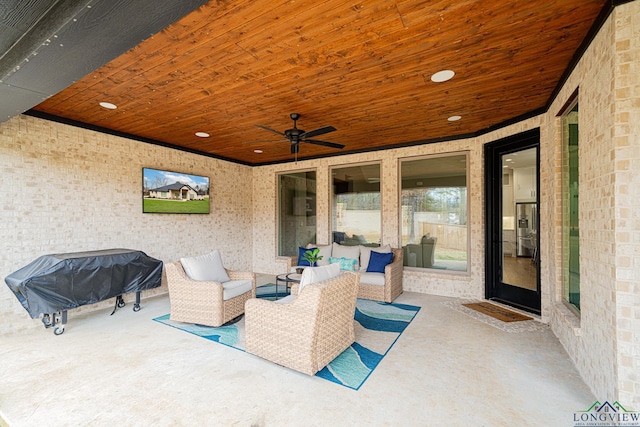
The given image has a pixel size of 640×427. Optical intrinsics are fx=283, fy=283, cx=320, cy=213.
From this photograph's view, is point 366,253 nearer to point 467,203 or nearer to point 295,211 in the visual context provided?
point 467,203

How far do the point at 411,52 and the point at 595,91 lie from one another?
1.43 meters

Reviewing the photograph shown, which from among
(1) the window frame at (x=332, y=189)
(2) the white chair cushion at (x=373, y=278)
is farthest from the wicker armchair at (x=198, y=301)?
(1) the window frame at (x=332, y=189)

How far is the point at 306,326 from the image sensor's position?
8.19ft

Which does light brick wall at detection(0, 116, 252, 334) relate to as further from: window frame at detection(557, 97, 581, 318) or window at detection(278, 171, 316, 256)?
window frame at detection(557, 97, 581, 318)

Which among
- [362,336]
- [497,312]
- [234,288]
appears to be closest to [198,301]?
[234,288]

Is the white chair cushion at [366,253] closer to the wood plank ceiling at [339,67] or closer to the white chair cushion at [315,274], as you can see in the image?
the wood plank ceiling at [339,67]

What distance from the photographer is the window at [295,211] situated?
6.70 metres

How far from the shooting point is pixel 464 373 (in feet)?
8.30

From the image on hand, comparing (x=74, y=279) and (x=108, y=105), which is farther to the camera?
(x=108, y=105)

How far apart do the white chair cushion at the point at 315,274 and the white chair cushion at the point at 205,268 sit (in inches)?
66.0

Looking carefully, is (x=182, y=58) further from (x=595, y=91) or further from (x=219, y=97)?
(x=595, y=91)

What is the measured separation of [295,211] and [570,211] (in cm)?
516

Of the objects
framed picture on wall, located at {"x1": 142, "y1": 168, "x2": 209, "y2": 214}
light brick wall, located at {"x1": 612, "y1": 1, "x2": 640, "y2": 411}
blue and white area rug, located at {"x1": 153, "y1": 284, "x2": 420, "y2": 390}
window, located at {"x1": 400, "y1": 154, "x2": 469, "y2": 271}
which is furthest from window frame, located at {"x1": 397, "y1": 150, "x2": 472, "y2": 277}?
framed picture on wall, located at {"x1": 142, "y1": 168, "x2": 209, "y2": 214}

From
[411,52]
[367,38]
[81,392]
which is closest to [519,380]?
[411,52]
